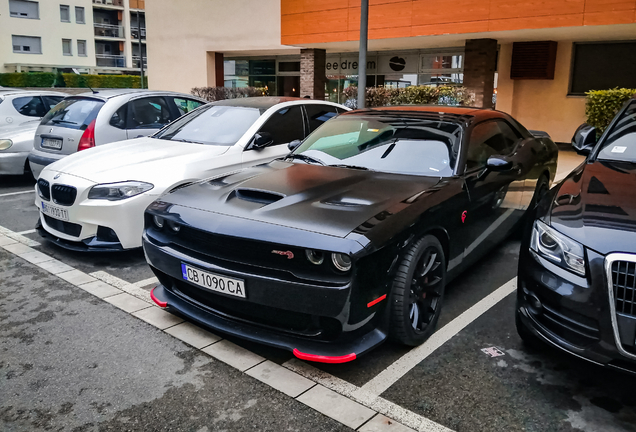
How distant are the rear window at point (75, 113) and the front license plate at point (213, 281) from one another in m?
4.61

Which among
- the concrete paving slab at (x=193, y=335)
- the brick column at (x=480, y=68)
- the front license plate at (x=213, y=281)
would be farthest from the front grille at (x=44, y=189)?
the brick column at (x=480, y=68)

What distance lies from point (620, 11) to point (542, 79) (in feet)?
12.2

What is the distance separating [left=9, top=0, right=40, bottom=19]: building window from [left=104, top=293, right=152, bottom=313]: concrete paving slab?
1932 inches

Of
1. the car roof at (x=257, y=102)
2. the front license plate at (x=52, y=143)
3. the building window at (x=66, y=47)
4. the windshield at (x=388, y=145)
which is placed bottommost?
the front license plate at (x=52, y=143)

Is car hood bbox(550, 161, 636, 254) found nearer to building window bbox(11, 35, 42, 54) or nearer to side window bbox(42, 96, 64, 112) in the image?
side window bbox(42, 96, 64, 112)

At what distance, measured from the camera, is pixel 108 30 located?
53.3 metres

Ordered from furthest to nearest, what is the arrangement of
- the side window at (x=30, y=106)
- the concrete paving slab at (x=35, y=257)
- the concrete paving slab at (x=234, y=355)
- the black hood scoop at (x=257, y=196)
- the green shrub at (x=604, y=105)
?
the green shrub at (x=604, y=105) → the side window at (x=30, y=106) → the concrete paving slab at (x=35, y=257) → the black hood scoop at (x=257, y=196) → the concrete paving slab at (x=234, y=355)

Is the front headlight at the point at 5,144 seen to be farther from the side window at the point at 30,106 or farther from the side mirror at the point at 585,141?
the side mirror at the point at 585,141

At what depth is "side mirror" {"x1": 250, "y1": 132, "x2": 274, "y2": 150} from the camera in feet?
18.8

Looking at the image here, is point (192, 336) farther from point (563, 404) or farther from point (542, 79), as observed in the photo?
point (542, 79)

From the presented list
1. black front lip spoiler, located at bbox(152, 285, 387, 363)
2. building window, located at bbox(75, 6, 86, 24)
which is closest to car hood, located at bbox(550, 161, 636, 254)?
black front lip spoiler, located at bbox(152, 285, 387, 363)

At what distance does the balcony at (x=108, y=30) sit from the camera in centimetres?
5253

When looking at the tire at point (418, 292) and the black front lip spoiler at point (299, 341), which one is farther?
the tire at point (418, 292)

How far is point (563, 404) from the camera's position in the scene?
2.92 metres
